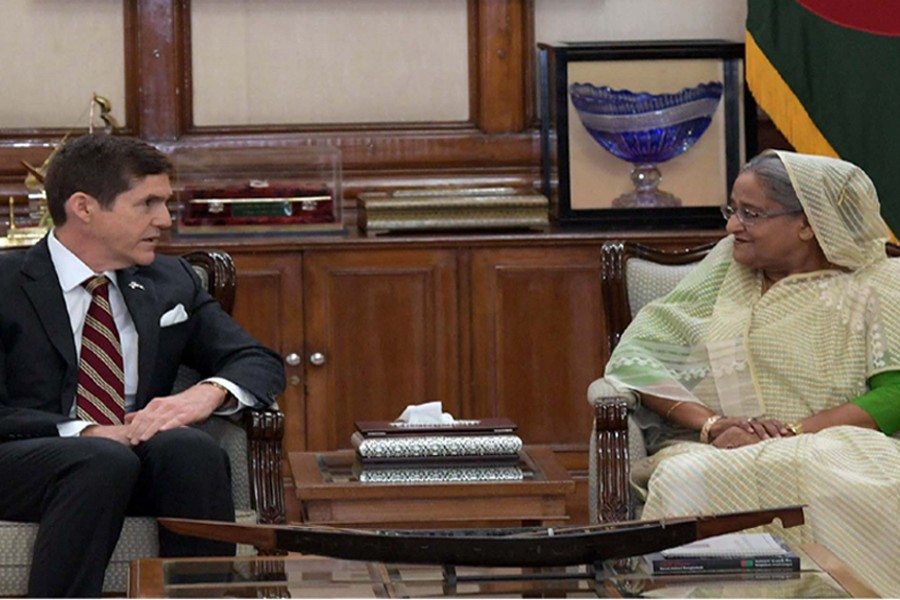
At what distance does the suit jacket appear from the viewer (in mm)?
3658

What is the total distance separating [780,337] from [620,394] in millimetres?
377

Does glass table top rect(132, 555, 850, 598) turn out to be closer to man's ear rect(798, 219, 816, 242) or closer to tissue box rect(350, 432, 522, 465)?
tissue box rect(350, 432, 522, 465)

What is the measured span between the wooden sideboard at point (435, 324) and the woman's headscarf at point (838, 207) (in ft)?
3.77

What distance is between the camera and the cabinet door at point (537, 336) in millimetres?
5016

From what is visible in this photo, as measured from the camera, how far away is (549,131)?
5266 mm

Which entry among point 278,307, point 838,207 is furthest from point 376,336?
point 838,207

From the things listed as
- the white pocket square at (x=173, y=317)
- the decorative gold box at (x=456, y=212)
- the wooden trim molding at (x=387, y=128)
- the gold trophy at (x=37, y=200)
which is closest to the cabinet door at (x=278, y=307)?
the decorative gold box at (x=456, y=212)

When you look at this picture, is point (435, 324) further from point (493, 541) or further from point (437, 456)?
point (493, 541)

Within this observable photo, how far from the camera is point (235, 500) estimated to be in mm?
3730

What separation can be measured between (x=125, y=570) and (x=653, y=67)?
2.39m

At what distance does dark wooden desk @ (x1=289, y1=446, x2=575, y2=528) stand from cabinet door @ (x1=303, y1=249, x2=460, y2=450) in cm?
147

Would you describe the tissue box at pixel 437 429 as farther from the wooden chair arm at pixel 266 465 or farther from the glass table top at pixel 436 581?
the glass table top at pixel 436 581

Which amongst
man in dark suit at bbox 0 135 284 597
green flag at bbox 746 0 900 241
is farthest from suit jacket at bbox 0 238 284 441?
green flag at bbox 746 0 900 241

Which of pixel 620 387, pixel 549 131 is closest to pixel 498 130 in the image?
pixel 549 131
